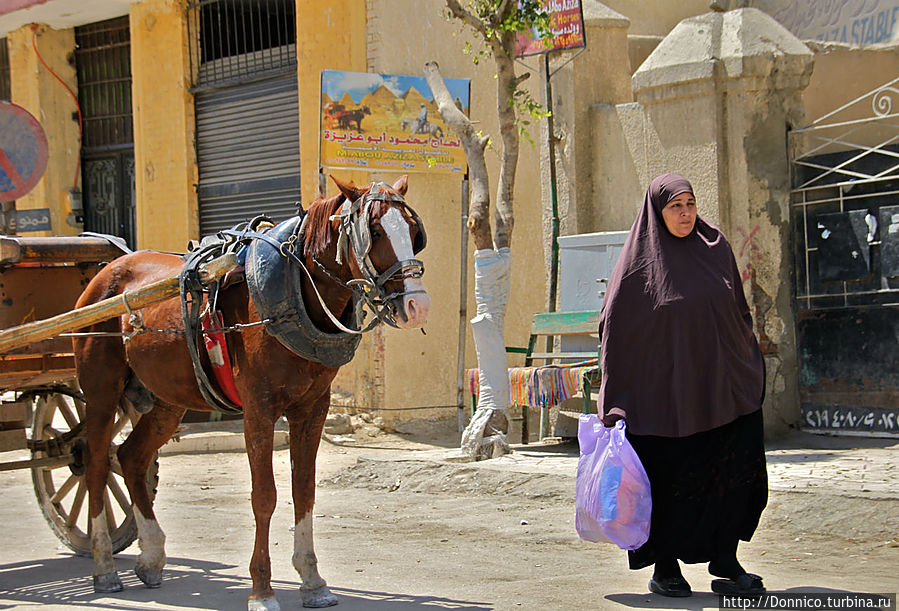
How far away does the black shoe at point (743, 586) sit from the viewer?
4754 millimetres

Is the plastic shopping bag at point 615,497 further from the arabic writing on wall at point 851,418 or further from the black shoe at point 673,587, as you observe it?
the arabic writing on wall at point 851,418

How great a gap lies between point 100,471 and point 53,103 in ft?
39.1

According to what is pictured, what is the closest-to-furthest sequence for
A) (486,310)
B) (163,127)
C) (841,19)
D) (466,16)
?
1. (466,16)
2. (486,310)
3. (841,19)
4. (163,127)

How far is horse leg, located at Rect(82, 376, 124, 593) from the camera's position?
555 centimetres

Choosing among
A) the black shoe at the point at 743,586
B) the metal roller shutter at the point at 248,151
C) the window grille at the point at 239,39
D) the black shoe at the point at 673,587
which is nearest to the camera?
the black shoe at the point at 743,586

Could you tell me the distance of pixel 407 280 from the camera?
454 centimetres

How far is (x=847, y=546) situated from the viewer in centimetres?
619

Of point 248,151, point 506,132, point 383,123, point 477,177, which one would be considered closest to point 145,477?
point 477,177

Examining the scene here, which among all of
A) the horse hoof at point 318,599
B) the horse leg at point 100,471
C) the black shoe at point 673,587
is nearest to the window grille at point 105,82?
the horse leg at point 100,471

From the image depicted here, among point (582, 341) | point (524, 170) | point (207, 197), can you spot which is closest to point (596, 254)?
point (582, 341)

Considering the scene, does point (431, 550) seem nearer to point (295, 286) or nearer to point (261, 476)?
point (261, 476)

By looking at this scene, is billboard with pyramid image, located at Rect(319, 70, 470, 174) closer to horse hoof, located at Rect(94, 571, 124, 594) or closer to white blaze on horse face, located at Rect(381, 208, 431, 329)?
horse hoof, located at Rect(94, 571, 124, 594)

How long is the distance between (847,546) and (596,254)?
429cm

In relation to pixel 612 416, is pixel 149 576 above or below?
below
